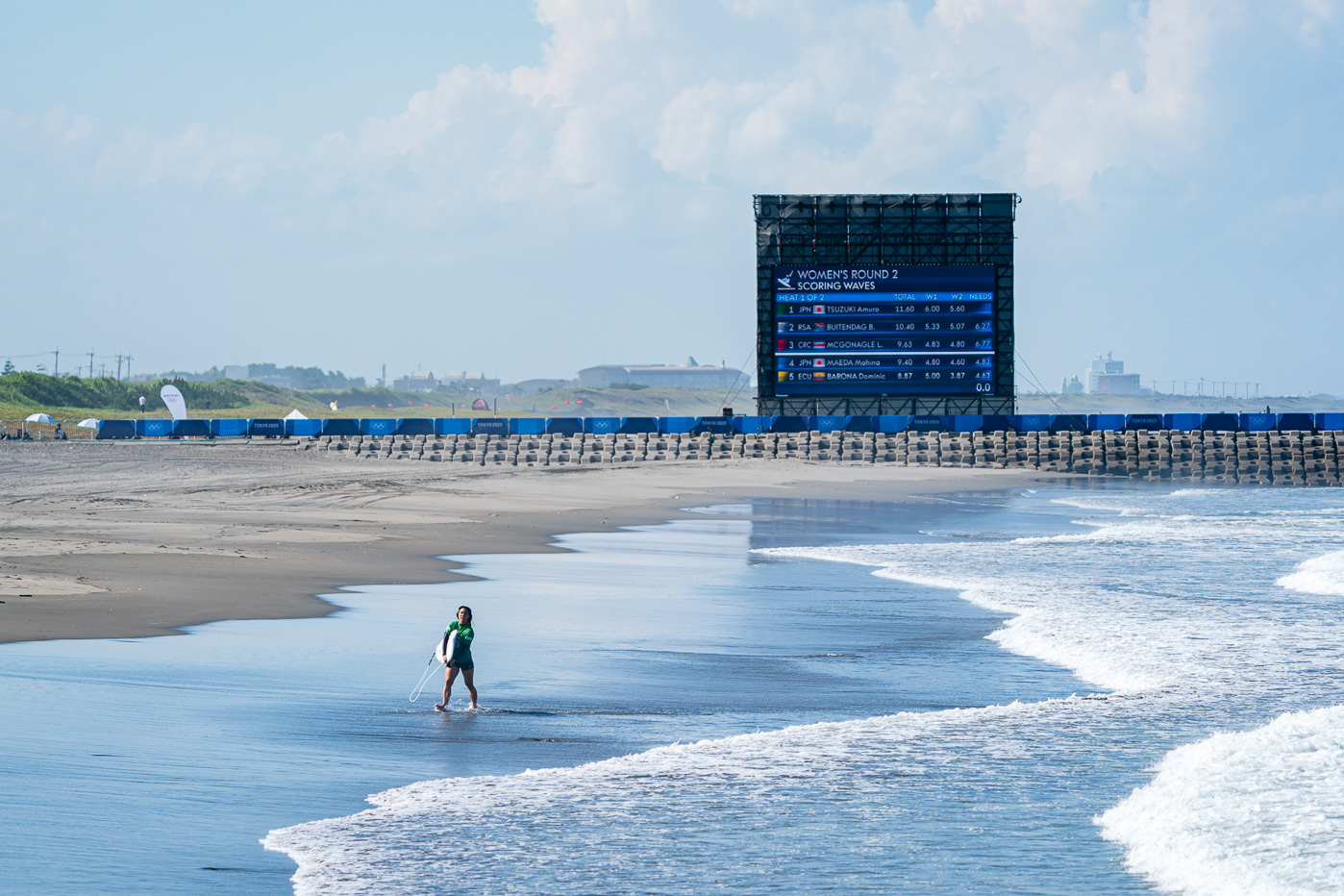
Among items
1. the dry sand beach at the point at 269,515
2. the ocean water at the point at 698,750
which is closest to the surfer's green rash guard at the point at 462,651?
the ocean water at the point at 698,750

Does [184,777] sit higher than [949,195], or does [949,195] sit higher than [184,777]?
[949,195]

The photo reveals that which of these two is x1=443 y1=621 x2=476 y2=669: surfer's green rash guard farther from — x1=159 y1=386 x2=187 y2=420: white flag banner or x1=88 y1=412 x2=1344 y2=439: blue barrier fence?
x1=159 y1=386 x2=187 y2=420: white flag banner

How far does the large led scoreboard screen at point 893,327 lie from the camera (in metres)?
45.8

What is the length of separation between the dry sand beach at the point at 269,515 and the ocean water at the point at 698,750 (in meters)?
1.65

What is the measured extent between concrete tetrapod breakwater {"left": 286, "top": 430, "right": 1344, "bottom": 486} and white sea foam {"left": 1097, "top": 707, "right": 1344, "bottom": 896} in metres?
42.3

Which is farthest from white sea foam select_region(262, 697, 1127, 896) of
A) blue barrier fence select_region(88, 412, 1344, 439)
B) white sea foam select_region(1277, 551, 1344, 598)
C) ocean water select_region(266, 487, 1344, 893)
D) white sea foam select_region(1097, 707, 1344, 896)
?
blue barrier fence select_region(88, 412, 1344, 439)

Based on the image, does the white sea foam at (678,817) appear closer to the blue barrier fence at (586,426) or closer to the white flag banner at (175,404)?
the blue barrier fence at (586,426)

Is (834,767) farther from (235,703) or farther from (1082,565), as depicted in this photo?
(1082,565)

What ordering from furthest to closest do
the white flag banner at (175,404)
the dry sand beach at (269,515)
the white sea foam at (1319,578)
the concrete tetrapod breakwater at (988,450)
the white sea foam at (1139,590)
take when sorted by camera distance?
the white flag banner at (175,404) → the concrete tetrapod breakwater at (988,450) → the white sea foam at (1319,578) → the dry sand beach at (269,515) → the white sea foam at (1139,590)

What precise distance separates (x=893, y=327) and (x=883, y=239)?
3371 mm

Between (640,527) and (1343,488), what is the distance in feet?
109

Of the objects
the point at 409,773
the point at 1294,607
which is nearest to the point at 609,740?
the point at 409,773

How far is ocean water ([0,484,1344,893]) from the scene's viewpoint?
6.00 metres

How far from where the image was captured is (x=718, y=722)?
891cm
